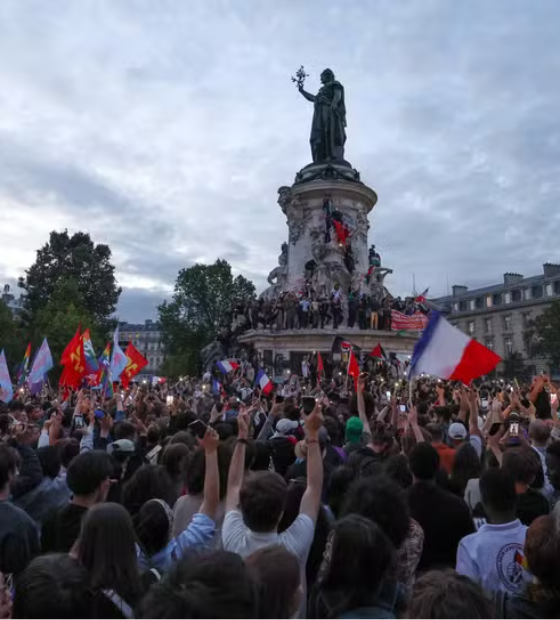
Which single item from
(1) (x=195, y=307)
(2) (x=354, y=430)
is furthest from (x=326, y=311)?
(1) (x=195, y=307)

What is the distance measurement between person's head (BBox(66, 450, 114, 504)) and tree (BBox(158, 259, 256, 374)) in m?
64.0

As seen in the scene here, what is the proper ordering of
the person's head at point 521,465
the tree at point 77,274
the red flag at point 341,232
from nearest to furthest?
the person's head at point 521,465, the red flag at point 341,232, the tree at point 77,274

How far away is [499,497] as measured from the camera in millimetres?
3545

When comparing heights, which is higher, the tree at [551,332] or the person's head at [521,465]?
the tree at [551,332]

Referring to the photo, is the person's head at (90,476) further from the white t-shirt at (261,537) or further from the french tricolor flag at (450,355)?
the french tricolor flag at (450,355)

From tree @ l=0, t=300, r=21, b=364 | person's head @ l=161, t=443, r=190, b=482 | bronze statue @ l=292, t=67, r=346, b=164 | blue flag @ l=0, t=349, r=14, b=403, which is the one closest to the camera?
person's head @ l=161, t=443, r=190, b=482

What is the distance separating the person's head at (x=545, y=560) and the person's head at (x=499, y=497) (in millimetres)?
883

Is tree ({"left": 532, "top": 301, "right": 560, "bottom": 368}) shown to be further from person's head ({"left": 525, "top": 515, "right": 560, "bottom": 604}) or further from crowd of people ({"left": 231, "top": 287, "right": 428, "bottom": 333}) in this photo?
person's head ({"left": 525, "top": 515, "right": 560, "bottom": 604})

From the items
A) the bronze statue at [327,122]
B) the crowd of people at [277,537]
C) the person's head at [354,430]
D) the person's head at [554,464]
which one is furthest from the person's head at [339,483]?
the bronze statue at [327,122]

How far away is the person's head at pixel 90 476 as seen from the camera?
12.0ft

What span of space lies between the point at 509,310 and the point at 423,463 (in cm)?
7269

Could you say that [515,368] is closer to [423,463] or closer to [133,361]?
[133,361]

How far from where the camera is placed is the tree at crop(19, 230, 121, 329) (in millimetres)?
57531

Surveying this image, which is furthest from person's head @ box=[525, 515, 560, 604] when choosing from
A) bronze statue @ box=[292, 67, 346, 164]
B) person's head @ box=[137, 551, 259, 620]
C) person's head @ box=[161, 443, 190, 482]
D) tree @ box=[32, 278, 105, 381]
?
tree @ box=[32, 278, 105, 381]
